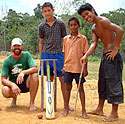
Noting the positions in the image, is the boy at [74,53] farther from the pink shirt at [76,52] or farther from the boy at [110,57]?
the boy at [110,57]

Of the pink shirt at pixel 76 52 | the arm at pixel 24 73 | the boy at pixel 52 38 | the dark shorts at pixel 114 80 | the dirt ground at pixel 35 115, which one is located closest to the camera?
the dirt ground at pixel 35 115

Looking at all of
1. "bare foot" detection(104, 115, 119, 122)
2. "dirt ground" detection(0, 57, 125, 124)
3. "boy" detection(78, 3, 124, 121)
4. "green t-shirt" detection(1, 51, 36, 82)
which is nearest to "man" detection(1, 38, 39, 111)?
"green t-shirt" detection(1, 51, 36, 82)

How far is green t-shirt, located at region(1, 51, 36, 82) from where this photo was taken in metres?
4.02

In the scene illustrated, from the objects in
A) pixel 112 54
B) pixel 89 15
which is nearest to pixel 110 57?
pixel 112 54

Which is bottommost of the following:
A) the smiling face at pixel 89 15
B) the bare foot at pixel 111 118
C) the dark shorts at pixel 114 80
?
the bare foot at pixel 111 118

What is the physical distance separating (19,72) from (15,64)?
18 centimetres

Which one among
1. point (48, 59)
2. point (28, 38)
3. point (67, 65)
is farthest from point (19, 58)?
point (28, 38)

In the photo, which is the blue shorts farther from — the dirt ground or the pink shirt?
the dirt ground

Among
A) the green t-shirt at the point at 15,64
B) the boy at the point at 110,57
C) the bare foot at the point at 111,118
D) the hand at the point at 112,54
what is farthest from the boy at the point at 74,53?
the green t-shirt at the point at 15,64

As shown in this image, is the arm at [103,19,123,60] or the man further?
the man

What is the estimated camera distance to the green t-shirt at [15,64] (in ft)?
13.2

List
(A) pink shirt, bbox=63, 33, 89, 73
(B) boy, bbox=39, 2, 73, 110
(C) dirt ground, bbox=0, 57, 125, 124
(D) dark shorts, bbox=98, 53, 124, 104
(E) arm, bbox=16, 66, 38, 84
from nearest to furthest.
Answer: (C) dirt ground, bbox=0, 57, 125, 124 → (D) dark shorts, bbox=98, 53, 124, 104 → (A) pink shirt, bbox=63, 33, 89, 73 → (E) arm, bbox=16, 66, 38, 84 → (B) boy, bbox=39, 2, 73, 110

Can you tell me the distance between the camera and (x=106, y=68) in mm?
3436

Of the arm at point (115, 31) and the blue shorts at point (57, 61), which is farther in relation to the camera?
the blue shorts at point (57, 61)
